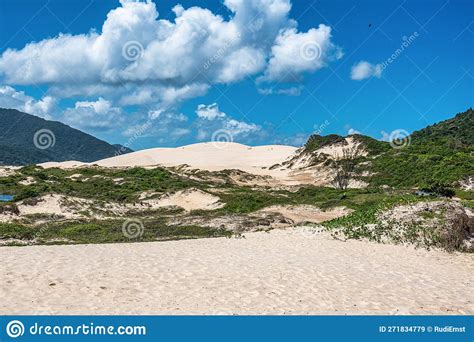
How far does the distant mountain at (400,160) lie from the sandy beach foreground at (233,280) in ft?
95.2

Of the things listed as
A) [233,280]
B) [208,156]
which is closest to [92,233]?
[233,280]

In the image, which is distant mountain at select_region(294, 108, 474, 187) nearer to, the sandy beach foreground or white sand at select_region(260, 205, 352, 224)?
white sand at select_region(260, 205, 352, 224)

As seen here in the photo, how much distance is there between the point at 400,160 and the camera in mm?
54250

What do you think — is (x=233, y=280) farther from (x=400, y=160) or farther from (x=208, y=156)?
(x=208, y=156)

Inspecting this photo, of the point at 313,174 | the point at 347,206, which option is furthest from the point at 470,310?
the point at 313,174

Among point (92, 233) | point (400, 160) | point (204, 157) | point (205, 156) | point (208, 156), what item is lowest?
point (92, 233)

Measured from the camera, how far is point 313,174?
2584 inches

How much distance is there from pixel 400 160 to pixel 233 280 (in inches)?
1806

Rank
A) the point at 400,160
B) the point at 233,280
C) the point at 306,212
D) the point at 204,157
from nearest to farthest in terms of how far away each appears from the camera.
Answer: the point at 233,280 < the point at 306,212 < the point at 400,160 < the point at 204,157

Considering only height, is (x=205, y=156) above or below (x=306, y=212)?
above

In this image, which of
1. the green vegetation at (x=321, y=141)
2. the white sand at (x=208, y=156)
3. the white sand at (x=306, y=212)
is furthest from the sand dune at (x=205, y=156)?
the white sand at (x=306, y=212)

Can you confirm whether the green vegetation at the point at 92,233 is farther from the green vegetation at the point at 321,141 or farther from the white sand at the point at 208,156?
the white sand at the point at 208,156

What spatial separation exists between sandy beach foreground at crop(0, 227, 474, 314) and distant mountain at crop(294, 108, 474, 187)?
29003 millimetres

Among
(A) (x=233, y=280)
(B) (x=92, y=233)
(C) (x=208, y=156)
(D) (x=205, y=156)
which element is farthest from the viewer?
(D) (x=205, y=156)
